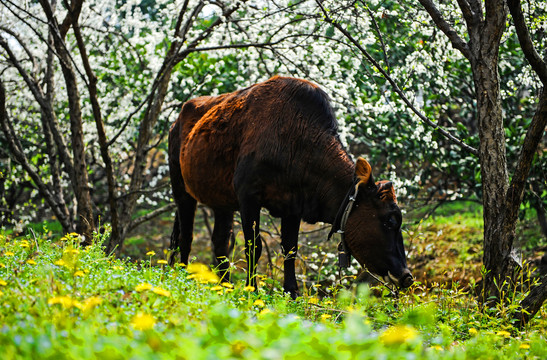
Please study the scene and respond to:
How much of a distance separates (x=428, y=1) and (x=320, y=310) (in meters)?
3.17

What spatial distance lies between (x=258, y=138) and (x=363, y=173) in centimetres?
119

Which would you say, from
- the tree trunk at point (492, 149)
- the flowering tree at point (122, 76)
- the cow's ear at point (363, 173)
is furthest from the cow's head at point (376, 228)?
the flowering tree at point (122, 76)

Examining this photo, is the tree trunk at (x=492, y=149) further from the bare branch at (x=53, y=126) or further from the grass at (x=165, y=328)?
the bare branch at (x=53, y=126)

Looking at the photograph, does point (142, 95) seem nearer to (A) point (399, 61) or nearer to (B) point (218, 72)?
(B) point (218, 72)

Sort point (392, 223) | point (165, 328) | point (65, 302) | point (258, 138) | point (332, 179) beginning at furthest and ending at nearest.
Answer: point (258, 138) → point (332, 179) → point (392, 223) → point (165, 328) → point (65, 302)

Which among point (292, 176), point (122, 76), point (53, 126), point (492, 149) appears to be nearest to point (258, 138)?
point (292, 176)

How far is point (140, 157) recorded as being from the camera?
851 centimetres

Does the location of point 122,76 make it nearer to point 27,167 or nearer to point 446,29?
point 27,167

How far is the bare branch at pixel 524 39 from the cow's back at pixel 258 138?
2010 mm

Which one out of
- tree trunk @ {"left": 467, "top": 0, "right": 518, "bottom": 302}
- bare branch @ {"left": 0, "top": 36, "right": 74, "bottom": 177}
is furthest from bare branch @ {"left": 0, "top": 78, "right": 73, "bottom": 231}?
tree trunk @ {"left": 467, "top": 0, "right": 518, "bottom": 302}

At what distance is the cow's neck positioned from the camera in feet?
18.8

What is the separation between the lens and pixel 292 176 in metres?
5.83

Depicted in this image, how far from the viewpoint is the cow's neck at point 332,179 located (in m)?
5.74

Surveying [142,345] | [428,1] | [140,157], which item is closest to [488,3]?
[428,1]
